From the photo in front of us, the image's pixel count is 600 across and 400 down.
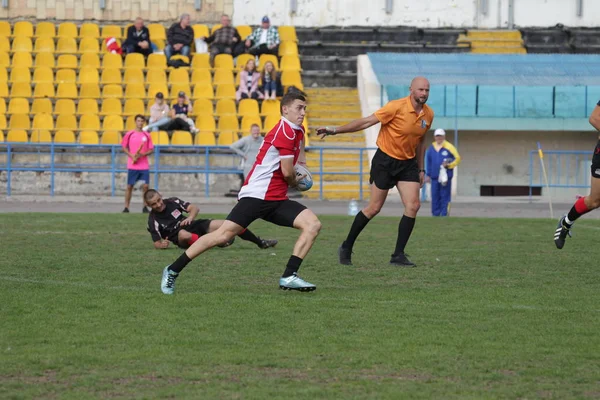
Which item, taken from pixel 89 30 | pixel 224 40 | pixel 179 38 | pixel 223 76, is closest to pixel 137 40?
pixel 179 38

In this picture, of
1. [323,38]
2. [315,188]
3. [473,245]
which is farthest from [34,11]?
[473,245]

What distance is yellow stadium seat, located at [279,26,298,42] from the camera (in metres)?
31.8

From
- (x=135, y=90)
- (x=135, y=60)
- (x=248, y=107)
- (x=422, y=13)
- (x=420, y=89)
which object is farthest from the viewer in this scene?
(x=422, y=13)

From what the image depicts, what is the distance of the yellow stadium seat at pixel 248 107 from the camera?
94.2ft

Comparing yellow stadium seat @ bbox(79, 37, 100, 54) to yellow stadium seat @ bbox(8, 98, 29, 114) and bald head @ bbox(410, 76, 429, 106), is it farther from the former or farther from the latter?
bald head @ bbox(410, 76, 429, 106)

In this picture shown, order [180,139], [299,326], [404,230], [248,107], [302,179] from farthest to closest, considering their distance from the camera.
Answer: [248,107]
[180,139]
[404,230]
[302,179]
[299,326]

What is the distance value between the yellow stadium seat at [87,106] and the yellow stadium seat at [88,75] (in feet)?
2.96

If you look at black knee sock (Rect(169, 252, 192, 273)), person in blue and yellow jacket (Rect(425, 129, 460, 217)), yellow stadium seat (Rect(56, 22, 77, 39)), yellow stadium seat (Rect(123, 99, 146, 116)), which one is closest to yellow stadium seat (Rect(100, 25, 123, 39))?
yellow stadium seat (Rect(56, 22, 77, 39))

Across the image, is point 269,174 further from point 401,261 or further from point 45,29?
point 45,29

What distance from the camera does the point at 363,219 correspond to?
11961 mm

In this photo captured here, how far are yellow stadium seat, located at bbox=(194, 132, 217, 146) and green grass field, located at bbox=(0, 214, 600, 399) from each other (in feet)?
47.7

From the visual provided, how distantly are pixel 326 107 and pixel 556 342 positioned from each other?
23.7 m

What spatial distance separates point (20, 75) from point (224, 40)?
5.57 meters

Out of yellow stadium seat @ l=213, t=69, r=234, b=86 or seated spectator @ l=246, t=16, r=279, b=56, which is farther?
seated spectator @ l=246, t=16, r=279, b=56
